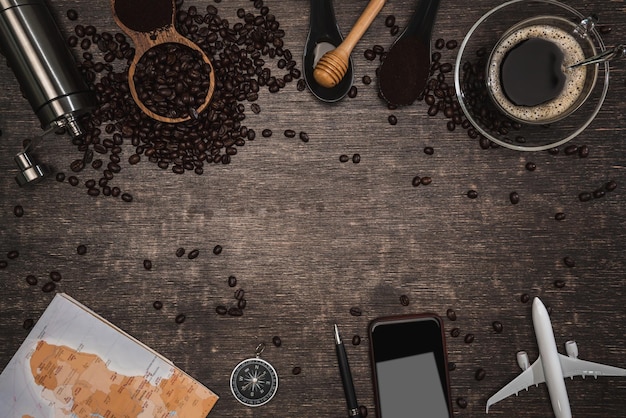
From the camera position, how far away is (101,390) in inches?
54.7

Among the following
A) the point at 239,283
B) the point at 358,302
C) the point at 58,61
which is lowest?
the point at 358,302

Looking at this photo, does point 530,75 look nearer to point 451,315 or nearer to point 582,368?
point 451,315

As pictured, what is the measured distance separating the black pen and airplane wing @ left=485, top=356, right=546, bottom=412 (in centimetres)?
34

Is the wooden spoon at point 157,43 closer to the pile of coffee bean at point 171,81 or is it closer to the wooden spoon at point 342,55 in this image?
the pile of coffee bean at point 171,81

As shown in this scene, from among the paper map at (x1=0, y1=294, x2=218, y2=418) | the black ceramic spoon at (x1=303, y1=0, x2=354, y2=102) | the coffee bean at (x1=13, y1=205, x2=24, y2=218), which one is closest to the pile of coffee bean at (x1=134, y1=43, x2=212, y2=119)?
the black ceramic spoon at (x1=303, y1=0, x2=354, y2=102)

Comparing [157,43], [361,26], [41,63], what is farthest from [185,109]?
[361,26]

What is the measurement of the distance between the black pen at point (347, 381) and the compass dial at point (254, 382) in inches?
6.8

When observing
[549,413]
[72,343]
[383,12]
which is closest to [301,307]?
[72,343]

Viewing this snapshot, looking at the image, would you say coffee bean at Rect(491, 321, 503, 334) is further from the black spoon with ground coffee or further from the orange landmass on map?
the orange landmass on map

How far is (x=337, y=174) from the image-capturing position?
4.73 feet

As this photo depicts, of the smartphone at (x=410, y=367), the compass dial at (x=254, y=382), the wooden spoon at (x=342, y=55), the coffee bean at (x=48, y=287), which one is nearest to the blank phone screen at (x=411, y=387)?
the smartphone at (x=410, y=367)

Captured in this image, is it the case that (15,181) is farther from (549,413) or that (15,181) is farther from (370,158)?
(549,413)

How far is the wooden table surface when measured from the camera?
1423 millimetres

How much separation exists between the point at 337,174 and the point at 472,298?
48 cm
